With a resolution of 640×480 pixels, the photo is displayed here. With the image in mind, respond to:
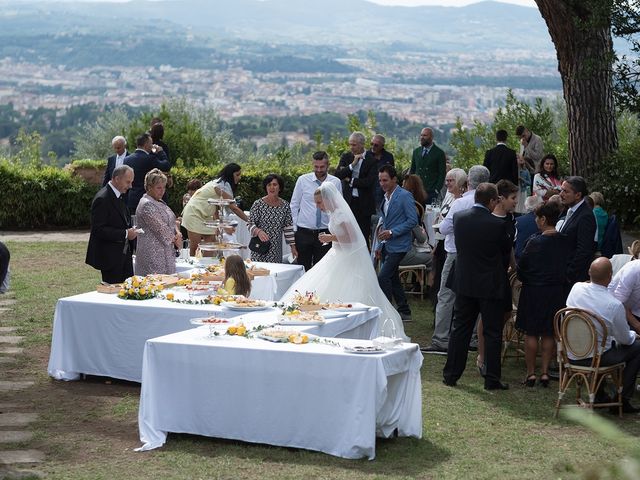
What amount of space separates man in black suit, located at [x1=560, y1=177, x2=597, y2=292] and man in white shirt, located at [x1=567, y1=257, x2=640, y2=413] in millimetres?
1348

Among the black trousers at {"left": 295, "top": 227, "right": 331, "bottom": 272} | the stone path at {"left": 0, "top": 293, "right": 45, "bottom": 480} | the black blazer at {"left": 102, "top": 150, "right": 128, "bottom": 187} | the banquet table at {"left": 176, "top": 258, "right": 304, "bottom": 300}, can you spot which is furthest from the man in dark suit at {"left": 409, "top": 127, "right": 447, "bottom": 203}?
the stone path at {"left": 0, "top": 293, "right": 45, "bottom": 480}

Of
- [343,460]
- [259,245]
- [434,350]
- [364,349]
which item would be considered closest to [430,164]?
[259,245]

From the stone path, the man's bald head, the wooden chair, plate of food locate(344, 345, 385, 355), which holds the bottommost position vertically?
the stone path

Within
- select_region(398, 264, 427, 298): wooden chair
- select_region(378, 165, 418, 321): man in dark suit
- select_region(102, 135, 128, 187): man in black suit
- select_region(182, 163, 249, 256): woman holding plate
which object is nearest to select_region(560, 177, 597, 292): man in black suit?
select_region(378, 165, 418, 321): man in dark suit

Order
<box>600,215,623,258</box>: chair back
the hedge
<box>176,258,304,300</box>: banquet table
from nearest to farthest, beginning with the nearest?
<box>176,258,304,300</box>: banquet table
<box>600,215,623,258</box>: chair back
the hedge

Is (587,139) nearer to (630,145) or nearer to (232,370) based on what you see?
(630,145)

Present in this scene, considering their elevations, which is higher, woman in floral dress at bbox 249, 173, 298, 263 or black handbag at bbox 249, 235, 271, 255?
woman in floral dress at bbox 249, 173, 298, 263

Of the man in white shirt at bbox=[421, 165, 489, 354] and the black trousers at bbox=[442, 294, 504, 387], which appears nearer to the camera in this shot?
the black trousers at bbox=[442, 294, 504, 387]

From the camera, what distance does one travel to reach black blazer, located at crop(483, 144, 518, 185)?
15414 mm

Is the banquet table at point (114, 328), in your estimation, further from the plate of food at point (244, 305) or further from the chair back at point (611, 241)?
the chair back at point (611, 241)

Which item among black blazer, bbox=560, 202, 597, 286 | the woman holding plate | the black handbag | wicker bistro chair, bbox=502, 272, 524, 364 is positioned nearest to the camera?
black blazer, bbox=560, 202, 597, 286

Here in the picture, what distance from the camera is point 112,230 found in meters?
9.19

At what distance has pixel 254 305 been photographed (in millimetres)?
7832

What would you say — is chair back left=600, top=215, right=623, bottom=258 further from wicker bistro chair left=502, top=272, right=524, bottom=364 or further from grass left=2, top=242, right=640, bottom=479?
grass left=2, top=242, right=640, bottom=479
